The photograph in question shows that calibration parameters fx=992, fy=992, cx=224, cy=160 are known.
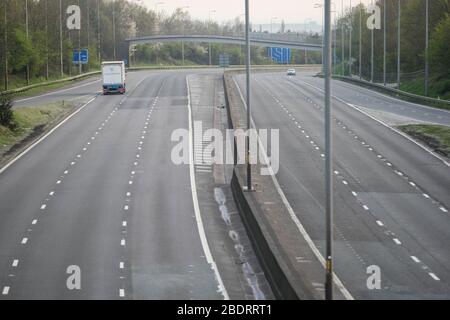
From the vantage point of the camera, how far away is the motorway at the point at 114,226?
87.5 ft

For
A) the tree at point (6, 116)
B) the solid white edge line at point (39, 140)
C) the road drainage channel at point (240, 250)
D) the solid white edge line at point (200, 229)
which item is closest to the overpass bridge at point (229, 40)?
the solid white edge line at point (39, 140)

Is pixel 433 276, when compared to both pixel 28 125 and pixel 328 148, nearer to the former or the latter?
pixel 328 148

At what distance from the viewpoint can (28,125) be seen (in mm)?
60625

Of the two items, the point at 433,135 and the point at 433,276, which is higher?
the point at 433,135

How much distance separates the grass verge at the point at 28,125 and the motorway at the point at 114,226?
1138mm

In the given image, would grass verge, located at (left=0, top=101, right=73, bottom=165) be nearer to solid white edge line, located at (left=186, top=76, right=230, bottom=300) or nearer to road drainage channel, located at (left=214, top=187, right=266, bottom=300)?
solid white edge line, located at (left=186, top=76, right=230, bottom=300)

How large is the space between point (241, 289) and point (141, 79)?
273 feet

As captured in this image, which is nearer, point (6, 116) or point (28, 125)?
point (6, 116)

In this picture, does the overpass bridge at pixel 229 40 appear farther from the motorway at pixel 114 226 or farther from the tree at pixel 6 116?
the motorway at pixel 114 226

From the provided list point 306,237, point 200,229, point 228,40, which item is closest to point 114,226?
point 200,229

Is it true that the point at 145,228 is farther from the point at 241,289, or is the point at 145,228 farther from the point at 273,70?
the point at 273,70

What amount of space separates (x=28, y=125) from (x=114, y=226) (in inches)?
1109

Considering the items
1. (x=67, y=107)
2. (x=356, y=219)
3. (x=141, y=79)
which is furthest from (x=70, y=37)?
(x=356, y=219)
